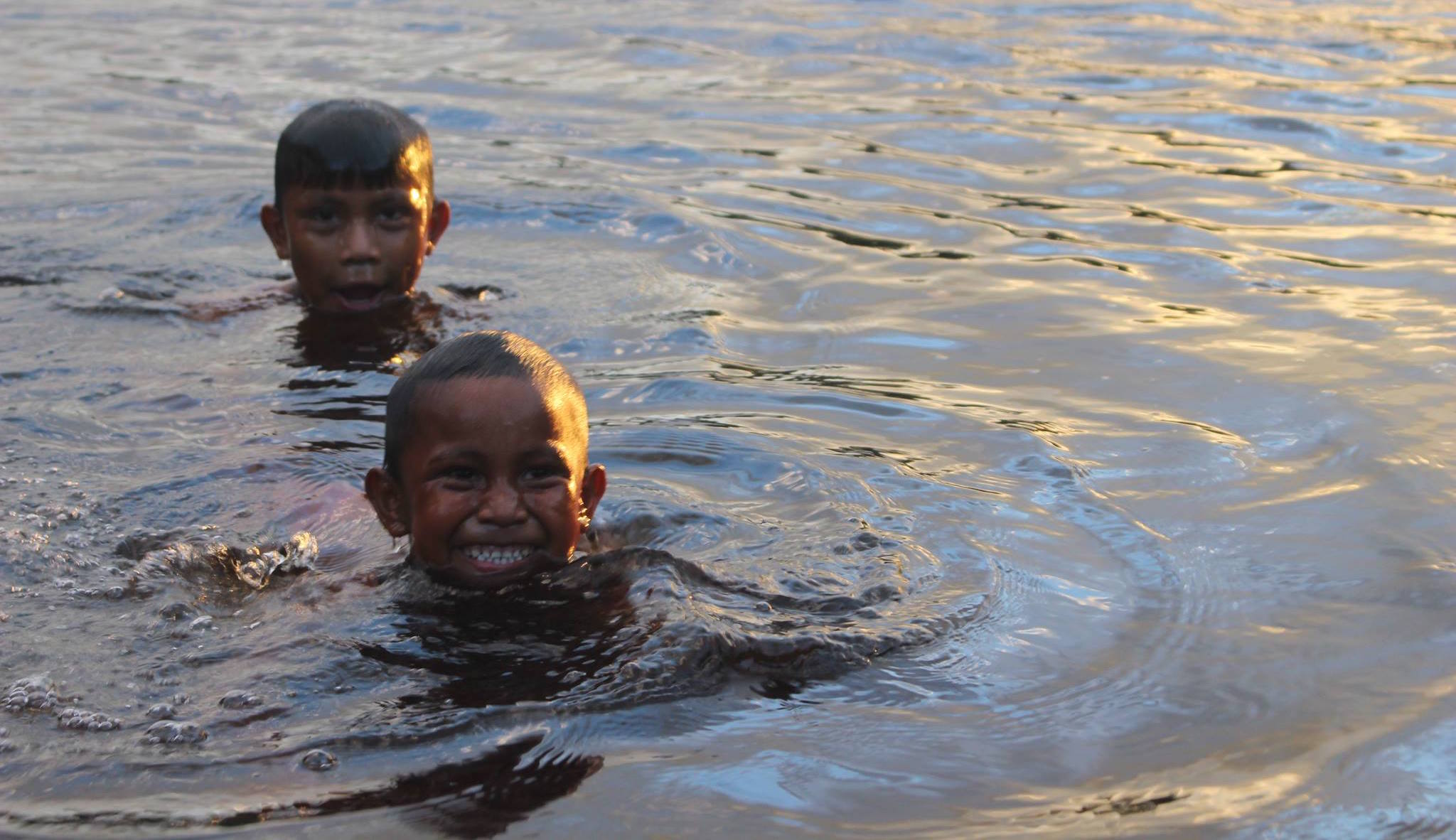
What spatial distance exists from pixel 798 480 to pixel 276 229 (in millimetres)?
3059

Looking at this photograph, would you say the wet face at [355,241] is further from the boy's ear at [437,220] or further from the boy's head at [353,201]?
the boy's ear at [437,220]

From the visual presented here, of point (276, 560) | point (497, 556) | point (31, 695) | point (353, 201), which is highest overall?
point (353, 201)

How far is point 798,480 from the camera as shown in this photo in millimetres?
4625

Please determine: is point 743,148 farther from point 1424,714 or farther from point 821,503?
point 1424,714

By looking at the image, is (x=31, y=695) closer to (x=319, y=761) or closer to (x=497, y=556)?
(x=319, y=761)

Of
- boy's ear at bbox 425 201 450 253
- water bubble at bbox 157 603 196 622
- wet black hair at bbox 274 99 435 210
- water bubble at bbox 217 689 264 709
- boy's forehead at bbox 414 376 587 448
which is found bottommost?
water bubble at bbox 157 603 196 622

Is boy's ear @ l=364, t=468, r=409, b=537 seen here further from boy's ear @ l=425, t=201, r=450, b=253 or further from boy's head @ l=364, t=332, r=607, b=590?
boy's ear @ l=425, t=201, r=450, b=253

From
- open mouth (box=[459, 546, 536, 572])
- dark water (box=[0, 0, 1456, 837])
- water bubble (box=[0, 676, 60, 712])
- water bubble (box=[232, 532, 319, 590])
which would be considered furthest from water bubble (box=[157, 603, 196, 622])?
open mouth (box=[459, 546, 536, 572])

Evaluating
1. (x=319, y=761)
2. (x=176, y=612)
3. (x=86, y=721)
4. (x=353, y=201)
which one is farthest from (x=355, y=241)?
(x=319, y=761)

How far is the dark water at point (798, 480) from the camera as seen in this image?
3006 mm

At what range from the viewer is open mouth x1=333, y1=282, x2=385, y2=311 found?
6.59 metres

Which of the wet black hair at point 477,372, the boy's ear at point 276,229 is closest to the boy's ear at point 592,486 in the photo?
the wet black hair at point 477,372

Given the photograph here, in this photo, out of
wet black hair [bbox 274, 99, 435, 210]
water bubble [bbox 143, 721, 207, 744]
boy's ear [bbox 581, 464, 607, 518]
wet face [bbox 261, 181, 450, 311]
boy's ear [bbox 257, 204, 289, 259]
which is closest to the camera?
water bubble [bbox 143, 721, 207, 744]

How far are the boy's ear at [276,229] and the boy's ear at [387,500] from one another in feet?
9.42
